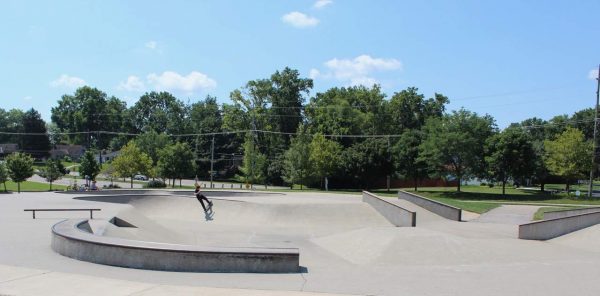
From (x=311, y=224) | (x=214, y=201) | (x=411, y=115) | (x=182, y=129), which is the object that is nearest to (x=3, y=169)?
(x=214, y=201)

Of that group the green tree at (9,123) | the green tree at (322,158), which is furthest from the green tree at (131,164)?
the green tree at (9,123)

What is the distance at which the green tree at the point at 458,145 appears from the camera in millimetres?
46500

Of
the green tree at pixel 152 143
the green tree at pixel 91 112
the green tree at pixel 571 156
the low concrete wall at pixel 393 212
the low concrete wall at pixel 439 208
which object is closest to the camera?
the low concrete wall at pixel 393 212

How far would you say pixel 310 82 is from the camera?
3172 inches

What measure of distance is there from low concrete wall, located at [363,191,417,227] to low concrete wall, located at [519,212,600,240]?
4.03 m

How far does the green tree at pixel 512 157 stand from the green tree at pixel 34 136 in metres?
97.4

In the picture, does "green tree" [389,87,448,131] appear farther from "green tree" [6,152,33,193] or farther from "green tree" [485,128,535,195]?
"green tree" [6,152,33,193]

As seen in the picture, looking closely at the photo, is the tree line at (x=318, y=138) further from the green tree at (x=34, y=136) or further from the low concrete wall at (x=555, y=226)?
the low concrete wall at (x=555, y=226)

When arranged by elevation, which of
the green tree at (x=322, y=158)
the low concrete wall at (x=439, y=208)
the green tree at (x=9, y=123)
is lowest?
the low concrete wall at (x=439, y=208)

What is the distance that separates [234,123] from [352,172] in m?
29.7

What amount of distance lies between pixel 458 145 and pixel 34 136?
94960 millimetres

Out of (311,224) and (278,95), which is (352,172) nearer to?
(278,95)

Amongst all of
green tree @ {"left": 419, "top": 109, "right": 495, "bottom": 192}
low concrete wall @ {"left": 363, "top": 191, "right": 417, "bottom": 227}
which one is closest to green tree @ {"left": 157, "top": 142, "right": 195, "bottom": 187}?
green tree @ {"left": 419, "top": 109, "right": 495, "bottom": 192}

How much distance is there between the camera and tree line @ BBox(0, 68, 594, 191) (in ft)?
153
